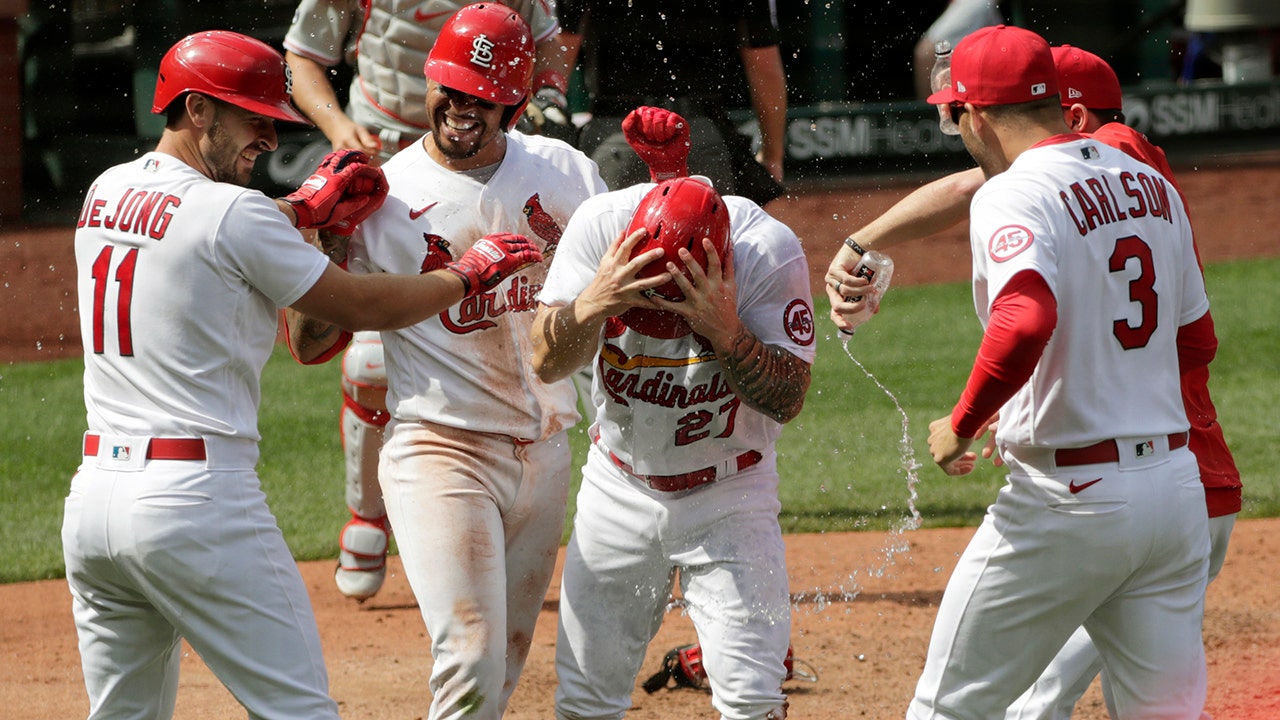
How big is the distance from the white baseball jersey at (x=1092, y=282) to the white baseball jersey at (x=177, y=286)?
1.47 m

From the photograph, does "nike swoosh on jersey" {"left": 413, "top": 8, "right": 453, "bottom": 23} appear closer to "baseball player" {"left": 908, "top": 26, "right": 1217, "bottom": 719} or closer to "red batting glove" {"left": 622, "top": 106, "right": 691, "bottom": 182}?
"red batting glove" {"left": 622, "top": 106, "right": 691, "bottom": 182}

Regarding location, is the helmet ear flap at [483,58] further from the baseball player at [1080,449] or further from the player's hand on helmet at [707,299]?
the baseball player at [1080,449]

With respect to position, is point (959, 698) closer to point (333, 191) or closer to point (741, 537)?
point (741, 537)

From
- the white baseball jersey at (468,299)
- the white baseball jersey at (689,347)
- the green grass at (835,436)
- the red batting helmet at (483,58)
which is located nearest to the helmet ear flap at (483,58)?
the red batting helmet at (483,58)

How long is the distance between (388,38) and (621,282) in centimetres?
247

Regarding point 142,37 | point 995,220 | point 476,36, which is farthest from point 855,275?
point 142,37

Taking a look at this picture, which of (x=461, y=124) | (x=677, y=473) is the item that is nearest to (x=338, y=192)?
(x=461, y=124)

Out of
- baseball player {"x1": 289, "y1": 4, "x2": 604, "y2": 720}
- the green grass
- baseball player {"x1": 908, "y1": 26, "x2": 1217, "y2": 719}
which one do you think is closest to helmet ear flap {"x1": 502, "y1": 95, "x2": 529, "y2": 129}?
baseball player {"x1": 289, "y1": 4, "x2": 604, "y2": 720}

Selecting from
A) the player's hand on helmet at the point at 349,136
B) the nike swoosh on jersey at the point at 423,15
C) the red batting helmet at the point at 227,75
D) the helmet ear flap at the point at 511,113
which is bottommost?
the player's hand on helmet at the point at 349,136

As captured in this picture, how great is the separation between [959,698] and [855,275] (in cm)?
120

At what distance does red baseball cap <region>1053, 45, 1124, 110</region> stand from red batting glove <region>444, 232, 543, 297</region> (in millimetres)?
1460

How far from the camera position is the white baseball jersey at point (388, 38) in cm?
531

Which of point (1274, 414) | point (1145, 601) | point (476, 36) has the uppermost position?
point (476, 36)

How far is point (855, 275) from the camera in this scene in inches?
156
